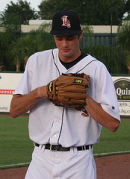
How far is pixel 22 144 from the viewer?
9.73 m

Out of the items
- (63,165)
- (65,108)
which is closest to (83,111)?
(65,108)

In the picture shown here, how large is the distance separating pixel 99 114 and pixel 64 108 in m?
0.27

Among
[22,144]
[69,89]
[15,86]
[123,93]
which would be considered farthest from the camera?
[15,86]

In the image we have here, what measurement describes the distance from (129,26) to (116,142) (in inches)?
835

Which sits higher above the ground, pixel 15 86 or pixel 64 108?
pixel 64 108

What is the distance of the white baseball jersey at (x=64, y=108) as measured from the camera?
9.14ft

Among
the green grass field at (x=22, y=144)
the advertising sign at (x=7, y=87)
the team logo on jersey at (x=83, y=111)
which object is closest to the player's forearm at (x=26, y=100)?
the team logo on jersey at (x=83, y=111)

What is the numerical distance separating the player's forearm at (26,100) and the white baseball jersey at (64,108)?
75 mm

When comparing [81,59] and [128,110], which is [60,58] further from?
[128,110]

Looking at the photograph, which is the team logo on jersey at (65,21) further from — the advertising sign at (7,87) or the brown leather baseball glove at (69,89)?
the advertising sign at (7,87)

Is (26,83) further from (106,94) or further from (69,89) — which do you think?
(106,94)

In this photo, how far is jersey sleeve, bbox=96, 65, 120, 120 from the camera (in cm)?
274

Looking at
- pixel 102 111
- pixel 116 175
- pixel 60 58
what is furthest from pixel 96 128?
pixel 116 175

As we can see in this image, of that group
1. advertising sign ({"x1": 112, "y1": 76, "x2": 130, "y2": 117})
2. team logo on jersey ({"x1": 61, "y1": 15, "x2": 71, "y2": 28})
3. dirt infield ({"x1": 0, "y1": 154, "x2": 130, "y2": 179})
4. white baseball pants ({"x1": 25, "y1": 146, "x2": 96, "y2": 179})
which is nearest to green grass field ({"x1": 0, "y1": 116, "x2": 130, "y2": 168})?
dirt infield ({"x1": 0, "y1": 154, "x2": 130, "y2": 179})
